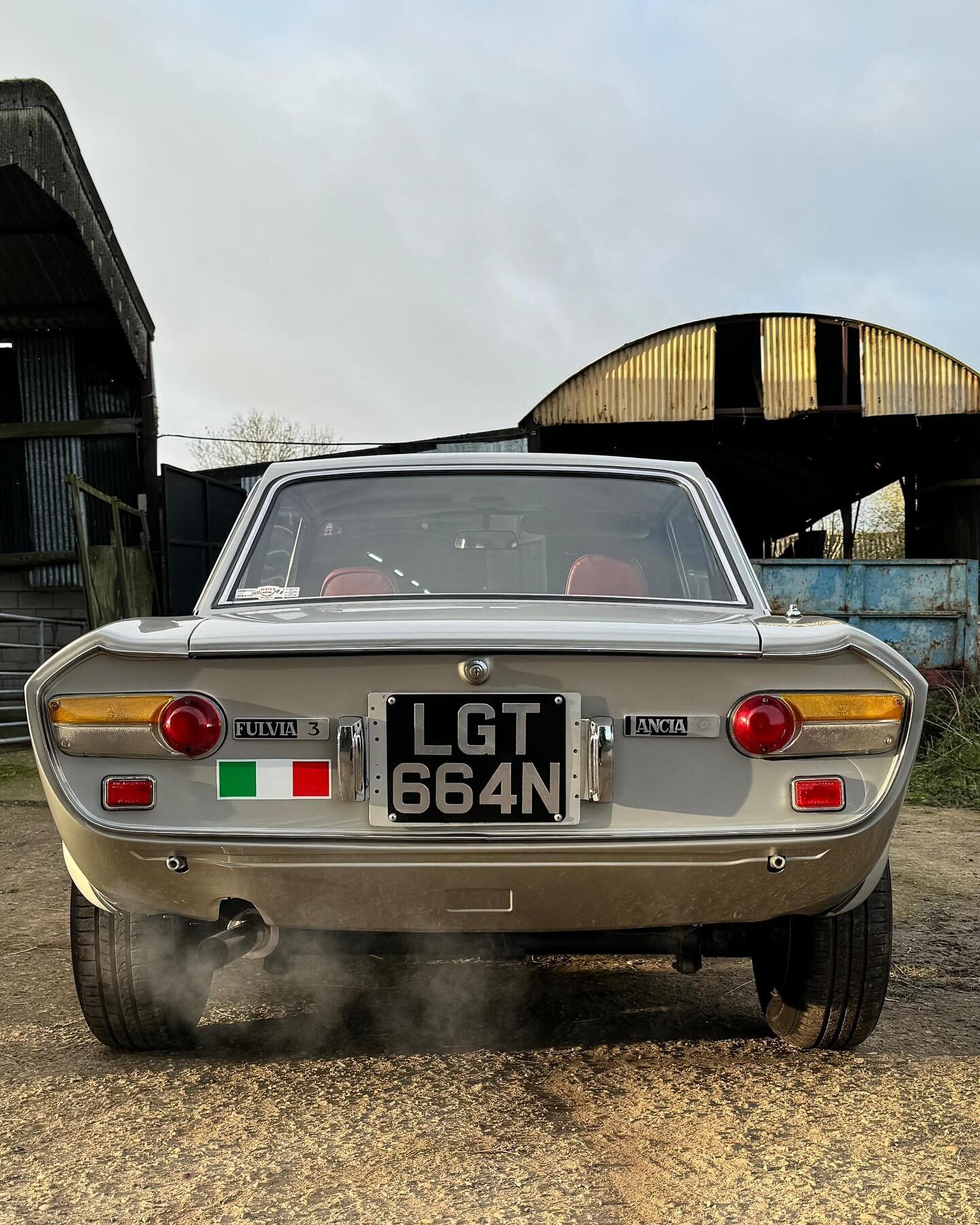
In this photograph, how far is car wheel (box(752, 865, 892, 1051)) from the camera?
2576mm

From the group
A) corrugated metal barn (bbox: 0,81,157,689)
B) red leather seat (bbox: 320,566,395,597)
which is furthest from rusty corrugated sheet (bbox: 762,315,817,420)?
red leather seat (bbox: 320,566,395,597)

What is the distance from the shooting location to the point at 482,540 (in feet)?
10.6

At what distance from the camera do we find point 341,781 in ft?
7.20

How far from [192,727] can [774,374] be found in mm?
12715

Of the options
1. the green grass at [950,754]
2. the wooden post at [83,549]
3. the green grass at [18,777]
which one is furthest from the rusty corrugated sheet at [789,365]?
the green grass at [18,777]

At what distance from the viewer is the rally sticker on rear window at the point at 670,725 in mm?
2229

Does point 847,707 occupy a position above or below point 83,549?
below

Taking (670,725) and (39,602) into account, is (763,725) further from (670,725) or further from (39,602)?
(39,602)

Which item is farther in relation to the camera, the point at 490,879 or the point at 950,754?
the point at 950,754

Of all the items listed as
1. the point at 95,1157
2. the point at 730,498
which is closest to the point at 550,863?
the point at 95,1157

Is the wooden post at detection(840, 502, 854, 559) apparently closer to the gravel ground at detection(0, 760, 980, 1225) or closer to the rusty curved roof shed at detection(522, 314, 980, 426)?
the rusty curved roof shed at detection(522, 314, 980, 426)

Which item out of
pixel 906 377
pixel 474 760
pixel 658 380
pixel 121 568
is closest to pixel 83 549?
pixel 121 568

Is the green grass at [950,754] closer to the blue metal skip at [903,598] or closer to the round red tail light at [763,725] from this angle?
the blue metal skip at [903,598]

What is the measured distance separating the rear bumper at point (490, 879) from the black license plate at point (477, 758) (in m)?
0.07
